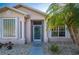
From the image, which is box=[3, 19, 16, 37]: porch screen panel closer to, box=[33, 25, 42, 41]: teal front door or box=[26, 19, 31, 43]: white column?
box=[26, 19, 31, 43]: white column

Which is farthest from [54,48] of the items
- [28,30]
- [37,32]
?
[28,30]

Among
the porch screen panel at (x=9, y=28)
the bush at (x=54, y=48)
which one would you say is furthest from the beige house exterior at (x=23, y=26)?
the bush at (x=54, y=48)

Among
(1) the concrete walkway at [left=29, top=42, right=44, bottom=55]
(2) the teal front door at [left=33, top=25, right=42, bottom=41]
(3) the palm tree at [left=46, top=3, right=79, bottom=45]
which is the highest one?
(3) the palm tree at [left=46, top=3, right=79, bottom=45]

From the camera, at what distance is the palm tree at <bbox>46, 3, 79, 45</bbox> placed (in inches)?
87.5

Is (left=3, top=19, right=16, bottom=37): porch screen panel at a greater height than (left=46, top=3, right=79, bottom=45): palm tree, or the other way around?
(left=46, top=3, right=79, bottom=45): palm tree

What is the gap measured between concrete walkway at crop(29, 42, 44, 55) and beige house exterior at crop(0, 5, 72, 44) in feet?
0.26

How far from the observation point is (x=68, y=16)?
2238mm

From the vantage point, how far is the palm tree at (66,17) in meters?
2.22

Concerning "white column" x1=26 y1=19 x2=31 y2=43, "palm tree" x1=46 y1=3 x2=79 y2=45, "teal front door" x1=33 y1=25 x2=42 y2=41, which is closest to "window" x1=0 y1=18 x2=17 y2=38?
"white column" x1=26 y1=19 x2=31 y2=43

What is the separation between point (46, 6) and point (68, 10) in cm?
37

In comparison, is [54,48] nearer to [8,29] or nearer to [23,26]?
[23,26]

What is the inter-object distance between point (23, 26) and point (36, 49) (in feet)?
1.45
